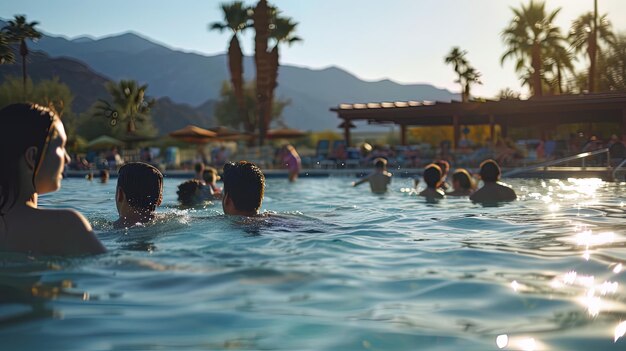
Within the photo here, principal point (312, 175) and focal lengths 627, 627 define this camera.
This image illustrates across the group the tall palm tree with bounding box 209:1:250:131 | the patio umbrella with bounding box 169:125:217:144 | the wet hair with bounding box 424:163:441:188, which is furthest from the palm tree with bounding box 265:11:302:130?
the wet hair with bounding box 424:163:441:188

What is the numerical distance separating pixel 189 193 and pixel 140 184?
4.38 metres

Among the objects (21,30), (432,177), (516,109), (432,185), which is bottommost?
(432,185)

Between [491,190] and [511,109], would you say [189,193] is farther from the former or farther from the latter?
[511,109]

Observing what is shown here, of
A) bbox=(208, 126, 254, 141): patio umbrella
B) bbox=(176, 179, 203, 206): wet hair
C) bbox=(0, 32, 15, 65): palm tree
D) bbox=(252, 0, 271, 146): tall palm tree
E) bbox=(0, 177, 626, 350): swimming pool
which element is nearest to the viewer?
bbox=(0, 177, 626, 350): swimming pool

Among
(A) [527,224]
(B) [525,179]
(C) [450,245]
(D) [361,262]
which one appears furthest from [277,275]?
(B) [525,179]

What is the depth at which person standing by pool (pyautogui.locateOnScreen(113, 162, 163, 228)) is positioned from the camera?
5098 mm

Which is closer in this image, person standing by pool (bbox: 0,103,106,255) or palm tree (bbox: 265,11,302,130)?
person standing by pool (bbox: 0,103,106,255)

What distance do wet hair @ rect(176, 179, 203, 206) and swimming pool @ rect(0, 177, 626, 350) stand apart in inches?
141

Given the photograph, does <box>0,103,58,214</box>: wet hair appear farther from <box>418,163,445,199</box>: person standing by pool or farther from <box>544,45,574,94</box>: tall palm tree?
<box>544,45,574,94</box>: tall palm tree

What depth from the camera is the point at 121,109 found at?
50.9 metres

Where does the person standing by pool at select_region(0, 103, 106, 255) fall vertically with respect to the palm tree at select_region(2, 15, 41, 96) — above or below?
below

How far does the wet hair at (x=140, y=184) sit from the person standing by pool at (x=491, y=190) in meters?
5.67

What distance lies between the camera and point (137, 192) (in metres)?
5.27

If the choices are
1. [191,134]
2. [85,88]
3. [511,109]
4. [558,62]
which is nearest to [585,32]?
[558,62]
